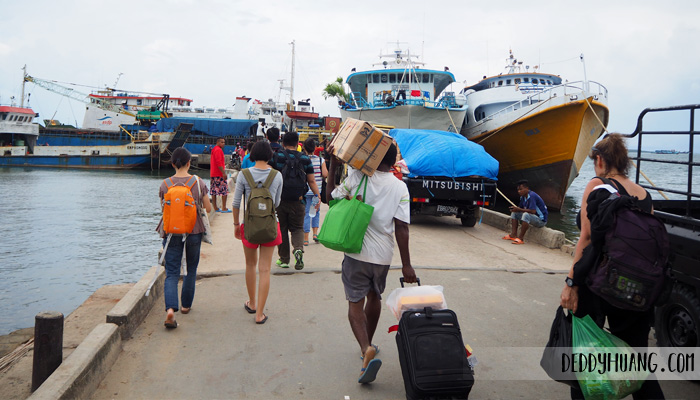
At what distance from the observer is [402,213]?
3.52m

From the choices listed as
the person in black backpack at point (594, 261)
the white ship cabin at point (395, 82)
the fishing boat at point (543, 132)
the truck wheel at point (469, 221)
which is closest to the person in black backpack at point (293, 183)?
the person in black backpack at point (594, 261)

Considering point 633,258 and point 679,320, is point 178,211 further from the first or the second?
point 679,320

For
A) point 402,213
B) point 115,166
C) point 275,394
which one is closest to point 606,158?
point 402,213

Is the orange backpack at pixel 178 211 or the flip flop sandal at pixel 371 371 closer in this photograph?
the flip flop sandal at pixel 371 371

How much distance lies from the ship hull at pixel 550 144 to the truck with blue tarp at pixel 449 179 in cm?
786

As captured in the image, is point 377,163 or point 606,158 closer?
point 606,158

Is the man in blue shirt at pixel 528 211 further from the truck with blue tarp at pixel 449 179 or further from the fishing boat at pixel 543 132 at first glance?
the fishing boat at pixel 543 132

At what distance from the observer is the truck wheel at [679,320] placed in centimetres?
349

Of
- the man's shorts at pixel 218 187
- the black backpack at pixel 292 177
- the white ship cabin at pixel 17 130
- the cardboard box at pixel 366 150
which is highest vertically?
the white ship cabin at pixel 17 130

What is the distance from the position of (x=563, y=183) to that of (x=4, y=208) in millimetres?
20323

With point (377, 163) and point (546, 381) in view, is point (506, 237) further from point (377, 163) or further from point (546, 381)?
point (377, 163)

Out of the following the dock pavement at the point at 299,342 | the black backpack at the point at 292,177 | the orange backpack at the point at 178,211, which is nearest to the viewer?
the dock pavement at the point at 299,342

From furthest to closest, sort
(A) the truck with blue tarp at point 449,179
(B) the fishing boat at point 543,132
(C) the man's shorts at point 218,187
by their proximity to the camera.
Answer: (B) the fishing boat at point 543,132
(C) the man's shorts at point 218,187
(A) the truck with blue tarp at point 449,179

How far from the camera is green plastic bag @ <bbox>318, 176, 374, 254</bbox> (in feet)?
11.1
